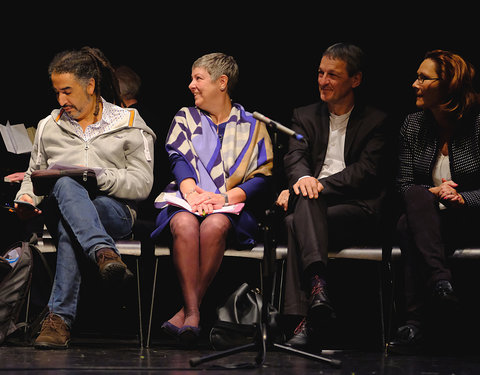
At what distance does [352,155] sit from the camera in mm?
3244

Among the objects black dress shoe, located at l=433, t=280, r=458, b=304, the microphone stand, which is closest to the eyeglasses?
black dress shoe, located at l=433, t=280, r=458, b=304

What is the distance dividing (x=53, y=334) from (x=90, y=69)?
134 centimetres

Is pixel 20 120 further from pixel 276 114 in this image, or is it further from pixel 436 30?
pixel 436 30

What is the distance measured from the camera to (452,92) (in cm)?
317

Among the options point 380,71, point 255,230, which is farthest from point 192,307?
point 380,71

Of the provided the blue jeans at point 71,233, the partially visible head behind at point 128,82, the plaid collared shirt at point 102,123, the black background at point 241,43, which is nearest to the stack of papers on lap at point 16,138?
the black background at point 241,43

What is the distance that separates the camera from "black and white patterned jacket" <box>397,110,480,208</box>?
305 centimetres

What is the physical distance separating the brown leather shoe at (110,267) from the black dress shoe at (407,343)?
1.14m

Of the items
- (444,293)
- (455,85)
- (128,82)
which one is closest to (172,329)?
(444,293)

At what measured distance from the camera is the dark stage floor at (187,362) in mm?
2168

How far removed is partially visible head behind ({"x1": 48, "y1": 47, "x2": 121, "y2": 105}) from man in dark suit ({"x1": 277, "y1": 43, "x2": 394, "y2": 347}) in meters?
0.98

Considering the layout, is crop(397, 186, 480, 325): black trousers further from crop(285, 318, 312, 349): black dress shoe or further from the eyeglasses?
the eyeglasses

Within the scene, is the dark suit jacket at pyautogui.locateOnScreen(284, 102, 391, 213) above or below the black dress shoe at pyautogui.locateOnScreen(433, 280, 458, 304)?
above

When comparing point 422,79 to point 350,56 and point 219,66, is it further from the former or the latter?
point 219,66
